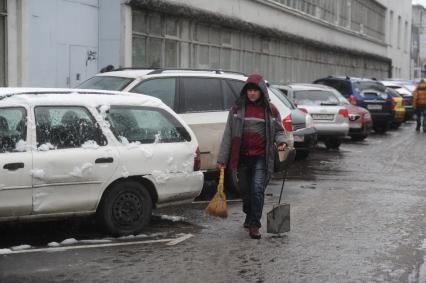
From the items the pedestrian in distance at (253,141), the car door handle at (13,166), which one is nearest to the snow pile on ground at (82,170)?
the car door handle at (13,166)

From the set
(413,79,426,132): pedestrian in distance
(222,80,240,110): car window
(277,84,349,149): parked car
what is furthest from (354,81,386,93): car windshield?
(222,80,240,110): car window

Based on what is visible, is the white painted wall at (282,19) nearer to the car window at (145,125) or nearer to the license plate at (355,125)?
the license plate at (355,125)

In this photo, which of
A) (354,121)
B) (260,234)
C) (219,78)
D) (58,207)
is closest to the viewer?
(58,207)

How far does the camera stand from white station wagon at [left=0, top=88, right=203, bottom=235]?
6.82 meters

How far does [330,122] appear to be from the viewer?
1800cm

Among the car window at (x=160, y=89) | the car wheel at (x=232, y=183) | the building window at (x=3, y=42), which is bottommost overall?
the car wheel at (x=232, y=183)

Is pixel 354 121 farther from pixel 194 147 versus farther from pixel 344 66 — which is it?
pixel 344 66

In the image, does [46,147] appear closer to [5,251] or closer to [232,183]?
[5,251]

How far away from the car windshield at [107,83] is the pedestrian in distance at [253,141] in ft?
9.01

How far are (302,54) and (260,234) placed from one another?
99.9 ft

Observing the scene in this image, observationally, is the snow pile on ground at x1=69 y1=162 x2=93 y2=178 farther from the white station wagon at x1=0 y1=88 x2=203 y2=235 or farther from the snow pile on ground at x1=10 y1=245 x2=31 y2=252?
the snow pile on ground at x1=10 y1=245 x2=31 y2=252

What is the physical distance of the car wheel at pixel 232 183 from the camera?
10.5m

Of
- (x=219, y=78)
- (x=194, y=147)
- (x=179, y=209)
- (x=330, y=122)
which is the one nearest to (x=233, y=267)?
(x=194, y=147)

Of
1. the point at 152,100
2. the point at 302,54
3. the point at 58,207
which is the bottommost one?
the point at 58,207
